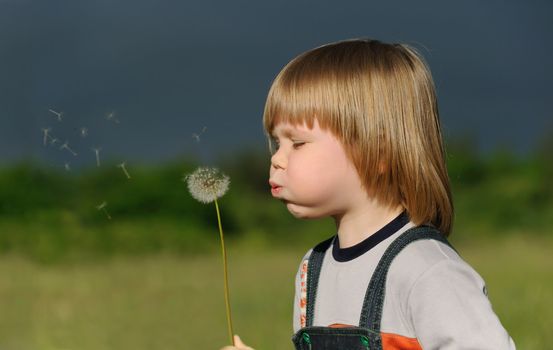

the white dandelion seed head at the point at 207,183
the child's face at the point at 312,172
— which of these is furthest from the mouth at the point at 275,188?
the white dandelion seed head at the point at 207,183

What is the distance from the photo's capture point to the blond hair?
2.23 meters

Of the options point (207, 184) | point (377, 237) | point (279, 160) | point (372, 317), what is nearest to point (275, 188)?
point (279, 160)

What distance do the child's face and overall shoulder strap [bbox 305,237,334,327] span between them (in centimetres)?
30

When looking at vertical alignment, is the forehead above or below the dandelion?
above

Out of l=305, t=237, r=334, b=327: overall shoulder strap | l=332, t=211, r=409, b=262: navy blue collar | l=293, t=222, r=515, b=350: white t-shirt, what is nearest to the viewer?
l=293, t=222, r=515, b=350: white t-shirt

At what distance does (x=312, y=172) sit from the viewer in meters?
2.21

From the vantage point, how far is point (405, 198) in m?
2.30

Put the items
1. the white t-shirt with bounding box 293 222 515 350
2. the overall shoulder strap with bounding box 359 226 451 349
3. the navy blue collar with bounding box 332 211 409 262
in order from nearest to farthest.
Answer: the white t-shirt with bounding box 293 222 515 350, the overall shoulder strap with bounding box 359 226 451 349, the navy blue collar with bounding box 332 211 409 262

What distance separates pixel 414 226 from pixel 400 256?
12 cm

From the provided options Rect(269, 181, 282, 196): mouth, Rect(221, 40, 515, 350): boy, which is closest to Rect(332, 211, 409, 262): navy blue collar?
Rect(221, 40, 515, 350): boy

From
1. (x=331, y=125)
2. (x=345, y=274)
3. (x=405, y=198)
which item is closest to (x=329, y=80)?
(x=331, y=125)

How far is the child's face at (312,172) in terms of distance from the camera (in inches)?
87.4

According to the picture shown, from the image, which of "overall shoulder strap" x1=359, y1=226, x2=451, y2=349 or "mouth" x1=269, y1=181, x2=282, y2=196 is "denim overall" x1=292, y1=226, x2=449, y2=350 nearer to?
"overall shoulder strap" x1=359, y1=226, x2=451, y2=349

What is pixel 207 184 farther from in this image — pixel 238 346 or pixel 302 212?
pixel 238 346
